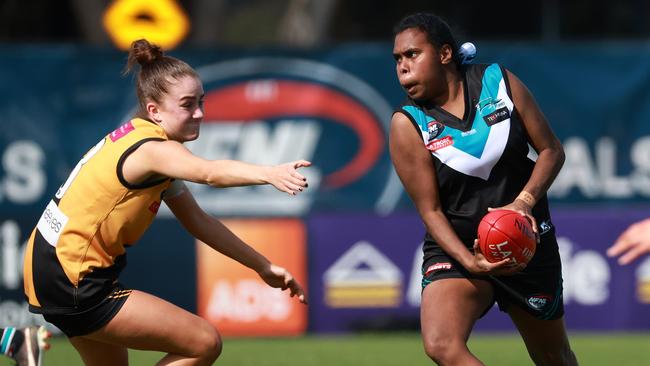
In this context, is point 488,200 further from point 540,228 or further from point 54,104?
point 54,104

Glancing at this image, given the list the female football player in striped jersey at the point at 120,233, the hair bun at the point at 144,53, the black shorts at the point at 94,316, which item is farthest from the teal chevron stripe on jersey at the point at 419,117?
the black shorts at the point at 94,316

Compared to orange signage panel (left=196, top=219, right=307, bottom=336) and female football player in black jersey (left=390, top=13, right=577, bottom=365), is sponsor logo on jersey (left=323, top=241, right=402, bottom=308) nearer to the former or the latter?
orange signage panel (left=196, top=219, right=307, bottom=336)

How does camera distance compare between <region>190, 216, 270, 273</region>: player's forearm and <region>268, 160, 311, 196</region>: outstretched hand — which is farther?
<region>190, 216, 270, 273</region>: player's forearm

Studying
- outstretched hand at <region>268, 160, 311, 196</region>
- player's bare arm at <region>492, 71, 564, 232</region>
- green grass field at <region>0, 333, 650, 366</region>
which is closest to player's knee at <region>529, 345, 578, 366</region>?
player's bare arm at <region>492, 71, 564, 232</region>

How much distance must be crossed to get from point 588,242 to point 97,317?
7325 millimetres

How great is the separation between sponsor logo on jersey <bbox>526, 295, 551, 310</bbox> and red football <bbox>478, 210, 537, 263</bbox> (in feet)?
1.13

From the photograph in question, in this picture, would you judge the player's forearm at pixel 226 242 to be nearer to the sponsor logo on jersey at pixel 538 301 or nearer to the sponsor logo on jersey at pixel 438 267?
the sponsor logo on jersey at pixel 438 267

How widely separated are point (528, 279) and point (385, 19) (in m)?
11.2

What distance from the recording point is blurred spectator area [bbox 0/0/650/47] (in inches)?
667

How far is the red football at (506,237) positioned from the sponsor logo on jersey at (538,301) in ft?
1.13

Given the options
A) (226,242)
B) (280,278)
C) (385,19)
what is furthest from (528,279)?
(385,19)

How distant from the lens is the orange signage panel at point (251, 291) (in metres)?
11.8

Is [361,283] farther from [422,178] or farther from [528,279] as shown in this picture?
[422,178]

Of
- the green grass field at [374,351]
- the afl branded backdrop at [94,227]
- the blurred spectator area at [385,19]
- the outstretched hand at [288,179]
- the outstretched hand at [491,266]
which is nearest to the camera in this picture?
the outstretched hand at [288,179]
